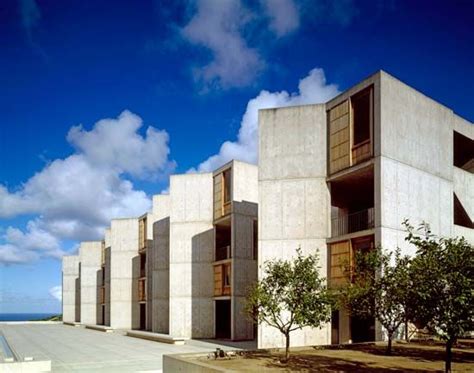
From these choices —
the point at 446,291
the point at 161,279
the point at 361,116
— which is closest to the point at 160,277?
the point at 161,279

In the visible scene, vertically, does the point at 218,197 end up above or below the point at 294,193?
above

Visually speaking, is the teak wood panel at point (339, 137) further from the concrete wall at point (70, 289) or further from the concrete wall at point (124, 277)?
the concrete wall at point (70, 289)

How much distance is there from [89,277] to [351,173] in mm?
47119

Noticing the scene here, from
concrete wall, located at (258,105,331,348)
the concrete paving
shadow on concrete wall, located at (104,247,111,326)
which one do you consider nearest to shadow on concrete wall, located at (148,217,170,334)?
the concrete paving

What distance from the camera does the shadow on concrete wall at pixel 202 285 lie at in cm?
3647

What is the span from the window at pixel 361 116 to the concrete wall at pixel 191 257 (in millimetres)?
14058

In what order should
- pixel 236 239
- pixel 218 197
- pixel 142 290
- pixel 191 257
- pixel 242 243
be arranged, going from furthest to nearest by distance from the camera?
1. pixel 142 290
2. pixel 191 257
3. pixel 218 197
4. pixel 242 243
5. pixel 236 239

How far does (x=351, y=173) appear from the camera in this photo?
25266 millimetres

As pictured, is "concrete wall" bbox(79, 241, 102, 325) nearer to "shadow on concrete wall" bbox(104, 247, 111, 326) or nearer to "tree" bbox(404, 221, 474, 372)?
"shadow on concrete wall" bbox(104, 247, 111, 326)

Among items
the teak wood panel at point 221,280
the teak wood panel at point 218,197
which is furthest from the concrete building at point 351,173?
the teak wood panel at point 218,197

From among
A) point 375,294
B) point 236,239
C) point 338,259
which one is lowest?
point 375,294

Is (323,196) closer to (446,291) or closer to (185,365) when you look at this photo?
(185,365)

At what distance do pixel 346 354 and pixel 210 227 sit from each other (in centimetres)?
1970

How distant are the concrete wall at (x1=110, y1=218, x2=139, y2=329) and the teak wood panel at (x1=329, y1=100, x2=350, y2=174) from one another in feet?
99.1
